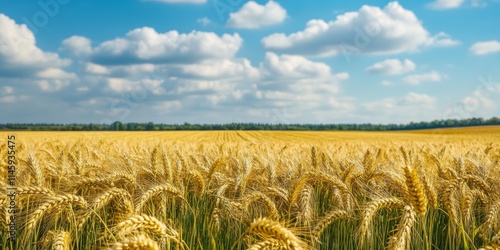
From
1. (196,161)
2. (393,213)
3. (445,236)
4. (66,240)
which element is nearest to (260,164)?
(196,161)

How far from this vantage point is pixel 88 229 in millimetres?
3768

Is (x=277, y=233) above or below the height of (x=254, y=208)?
above

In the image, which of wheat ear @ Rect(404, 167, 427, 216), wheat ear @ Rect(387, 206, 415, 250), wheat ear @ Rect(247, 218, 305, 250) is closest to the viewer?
wheat ear @ Rect(247, 218, 305, 250)

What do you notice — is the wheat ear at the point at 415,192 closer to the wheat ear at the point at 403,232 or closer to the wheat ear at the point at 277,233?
the wheat ear at the point at 403,232

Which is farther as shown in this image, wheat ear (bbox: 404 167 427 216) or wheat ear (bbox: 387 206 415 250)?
wheat ear (bbox: 404 167 427 216)

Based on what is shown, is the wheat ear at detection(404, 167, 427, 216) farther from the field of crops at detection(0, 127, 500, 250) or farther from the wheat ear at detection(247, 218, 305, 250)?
the wheat ear at detection(247, 218, 305, 250)

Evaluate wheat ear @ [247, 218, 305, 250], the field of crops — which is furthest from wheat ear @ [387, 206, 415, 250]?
wheat ear @ [247, 218, 305, 250]

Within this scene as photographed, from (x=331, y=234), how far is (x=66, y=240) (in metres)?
2.34

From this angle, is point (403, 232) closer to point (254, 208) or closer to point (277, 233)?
Result: point (277, 233)

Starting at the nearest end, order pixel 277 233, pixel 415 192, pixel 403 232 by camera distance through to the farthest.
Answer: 1. pixel 277 233
2. pixel 403 232
3. pixel 415 192

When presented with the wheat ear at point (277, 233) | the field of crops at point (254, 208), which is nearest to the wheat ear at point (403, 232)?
the field of crops at point (254, 208)

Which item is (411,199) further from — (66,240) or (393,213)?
(66,240)

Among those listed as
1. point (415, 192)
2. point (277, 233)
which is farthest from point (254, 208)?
point (277, 233)

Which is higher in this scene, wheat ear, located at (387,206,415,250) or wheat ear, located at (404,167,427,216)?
wheat ear, located at (404,167,427,216)
